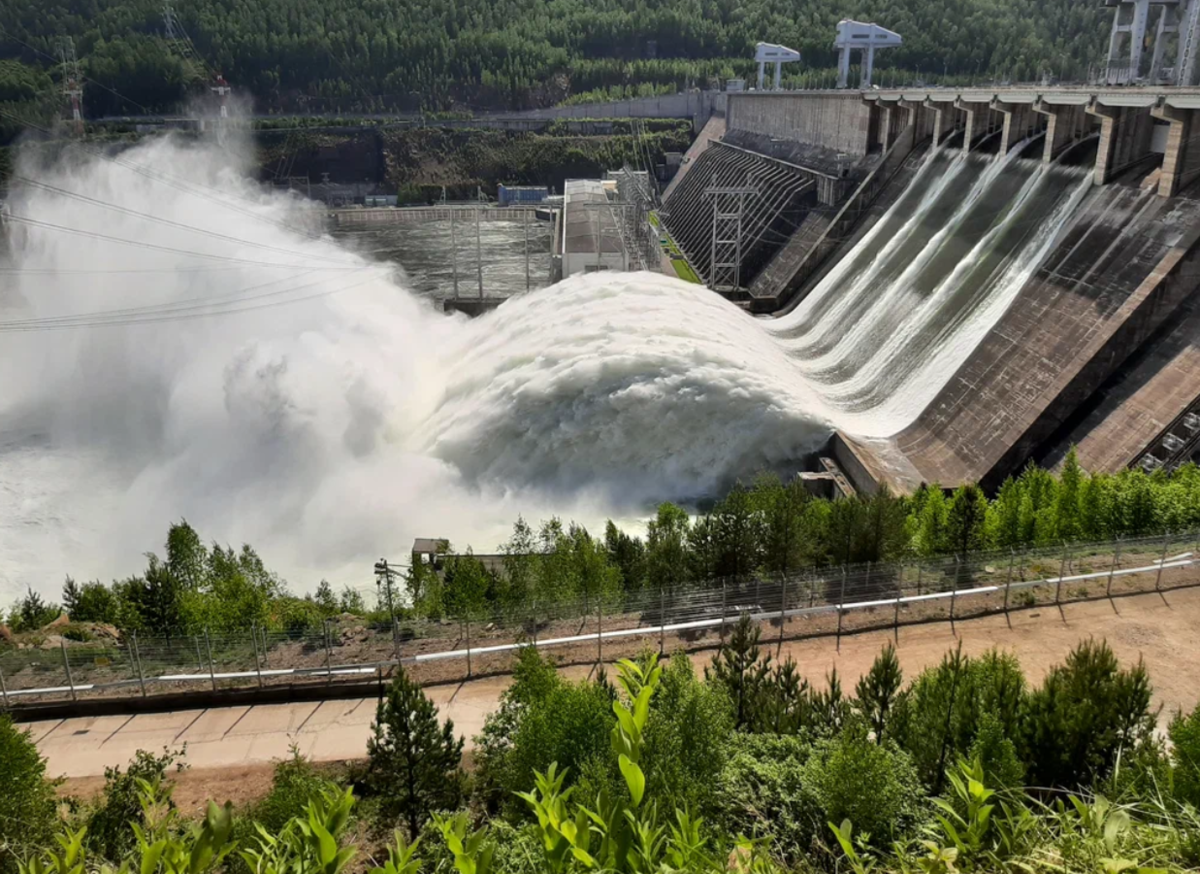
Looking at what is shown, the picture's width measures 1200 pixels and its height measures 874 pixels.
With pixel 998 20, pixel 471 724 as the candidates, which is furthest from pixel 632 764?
pixel 998 20

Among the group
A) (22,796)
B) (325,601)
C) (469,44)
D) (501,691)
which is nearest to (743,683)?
(501,691)

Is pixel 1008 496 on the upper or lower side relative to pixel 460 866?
lower

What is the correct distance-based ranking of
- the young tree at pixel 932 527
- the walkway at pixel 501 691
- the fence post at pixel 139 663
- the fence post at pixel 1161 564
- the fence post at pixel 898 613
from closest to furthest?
the walkway at pixel 501 691 → the fence post at pixel 139 663 → the fence post at pixel 898 613 → the fence post at pixel 1161 564 → the young tree at pixel 932 527

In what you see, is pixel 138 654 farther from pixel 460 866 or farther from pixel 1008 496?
pixel 1008 496

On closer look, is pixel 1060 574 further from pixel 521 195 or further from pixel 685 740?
pixel 521 195

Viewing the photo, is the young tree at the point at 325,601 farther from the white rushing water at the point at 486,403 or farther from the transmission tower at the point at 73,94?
the transmission tower at the point at 73,94

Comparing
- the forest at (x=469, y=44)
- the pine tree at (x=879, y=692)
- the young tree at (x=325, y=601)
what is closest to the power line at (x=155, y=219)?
the young tree at (x=325, y=601)
